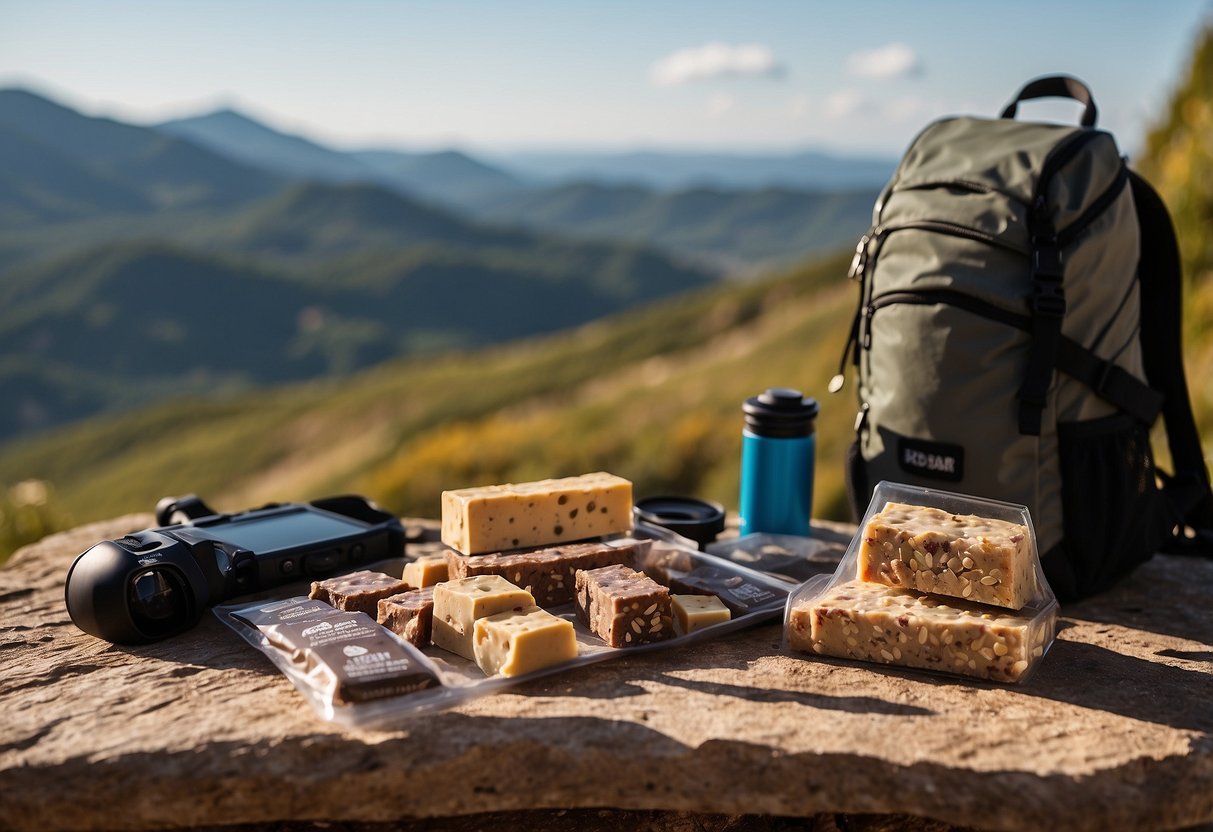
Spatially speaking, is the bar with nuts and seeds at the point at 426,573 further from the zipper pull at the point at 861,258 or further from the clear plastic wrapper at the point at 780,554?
the zipper pull at the point at 861,258

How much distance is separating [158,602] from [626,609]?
4.75ft

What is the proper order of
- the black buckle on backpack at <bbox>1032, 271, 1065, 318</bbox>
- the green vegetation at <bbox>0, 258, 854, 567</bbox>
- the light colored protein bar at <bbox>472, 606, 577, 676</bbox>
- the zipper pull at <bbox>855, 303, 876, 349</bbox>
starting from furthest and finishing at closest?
the green vegetation at <bbox>0, 258, 854, 567</bbox> → the zipper pull at <bbox>855, 303, 876, 349</bbox> → the black buckle on backpack at <bbox>1032, 271, 1065, 318</bbox> → the light colored protein bar at <bbox>472, 606, 577, 676</bbox>

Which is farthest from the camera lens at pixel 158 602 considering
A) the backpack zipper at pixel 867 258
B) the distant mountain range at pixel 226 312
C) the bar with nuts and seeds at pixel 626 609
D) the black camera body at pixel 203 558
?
the distant mountain range at pixel 226 312

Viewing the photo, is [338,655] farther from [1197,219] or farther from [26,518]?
[1197,219]

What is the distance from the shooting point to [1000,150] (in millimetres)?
3957

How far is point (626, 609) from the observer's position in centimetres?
310

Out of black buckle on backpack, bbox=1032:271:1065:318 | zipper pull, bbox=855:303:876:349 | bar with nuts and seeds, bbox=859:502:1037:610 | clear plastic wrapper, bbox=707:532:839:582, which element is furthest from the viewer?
zipper pull, bbox=855:303:876:349

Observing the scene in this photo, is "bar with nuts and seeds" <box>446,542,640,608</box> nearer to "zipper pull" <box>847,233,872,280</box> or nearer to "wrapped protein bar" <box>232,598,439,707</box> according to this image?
"wrapped protein bar" <box>232,598,439,707</box>

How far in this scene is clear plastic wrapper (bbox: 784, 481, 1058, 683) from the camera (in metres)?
2.98

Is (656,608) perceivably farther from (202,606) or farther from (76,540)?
(76,540)

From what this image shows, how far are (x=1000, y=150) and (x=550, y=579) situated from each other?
2.34m

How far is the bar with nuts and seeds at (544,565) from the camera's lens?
335 cm

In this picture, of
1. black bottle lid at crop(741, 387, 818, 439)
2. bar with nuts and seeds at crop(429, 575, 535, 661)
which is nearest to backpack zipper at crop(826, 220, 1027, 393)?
black bottle lid at crop(741, 387, 818, 439)

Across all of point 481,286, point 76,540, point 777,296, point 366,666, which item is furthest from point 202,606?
point 481,286
